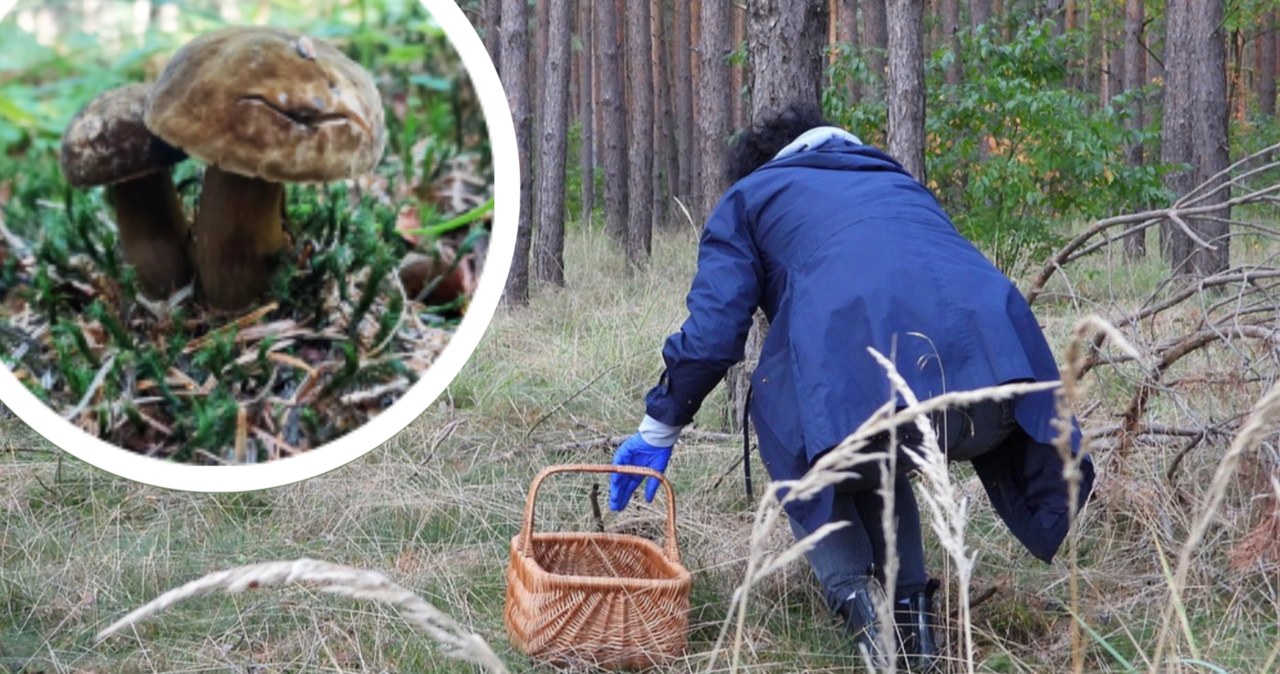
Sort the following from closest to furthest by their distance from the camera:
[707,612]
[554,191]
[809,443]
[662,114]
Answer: [809,443], [707,612], [554,191], [662,114]

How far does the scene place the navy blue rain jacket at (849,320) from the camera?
8.74 ft

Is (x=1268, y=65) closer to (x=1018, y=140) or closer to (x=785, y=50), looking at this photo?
(x=1018, y=140)

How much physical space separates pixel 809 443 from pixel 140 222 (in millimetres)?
1548

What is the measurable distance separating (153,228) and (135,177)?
0.23 ft

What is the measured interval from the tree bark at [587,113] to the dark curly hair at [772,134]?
12204 millimetres

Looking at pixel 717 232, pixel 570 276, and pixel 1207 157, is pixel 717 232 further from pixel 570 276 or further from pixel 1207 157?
pixel 1207 157

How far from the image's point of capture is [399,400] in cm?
182

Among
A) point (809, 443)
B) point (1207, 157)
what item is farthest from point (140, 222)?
point (1207, 157)

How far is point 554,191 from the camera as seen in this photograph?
32.7 feet

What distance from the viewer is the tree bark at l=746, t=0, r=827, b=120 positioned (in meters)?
4.32

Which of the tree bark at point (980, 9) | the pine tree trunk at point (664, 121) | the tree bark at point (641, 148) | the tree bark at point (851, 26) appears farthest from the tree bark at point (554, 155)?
the tree bark at point (980, 9)

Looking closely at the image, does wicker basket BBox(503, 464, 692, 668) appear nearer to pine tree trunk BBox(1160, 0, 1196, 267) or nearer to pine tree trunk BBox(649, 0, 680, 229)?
pine tree trunk BBox(1160, 0, 1196, 267)

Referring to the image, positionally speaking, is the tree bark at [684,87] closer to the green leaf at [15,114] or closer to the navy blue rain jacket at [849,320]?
the navy blue rain jacket at [849,320]

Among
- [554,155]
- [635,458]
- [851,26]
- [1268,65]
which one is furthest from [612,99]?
[1268,65]
